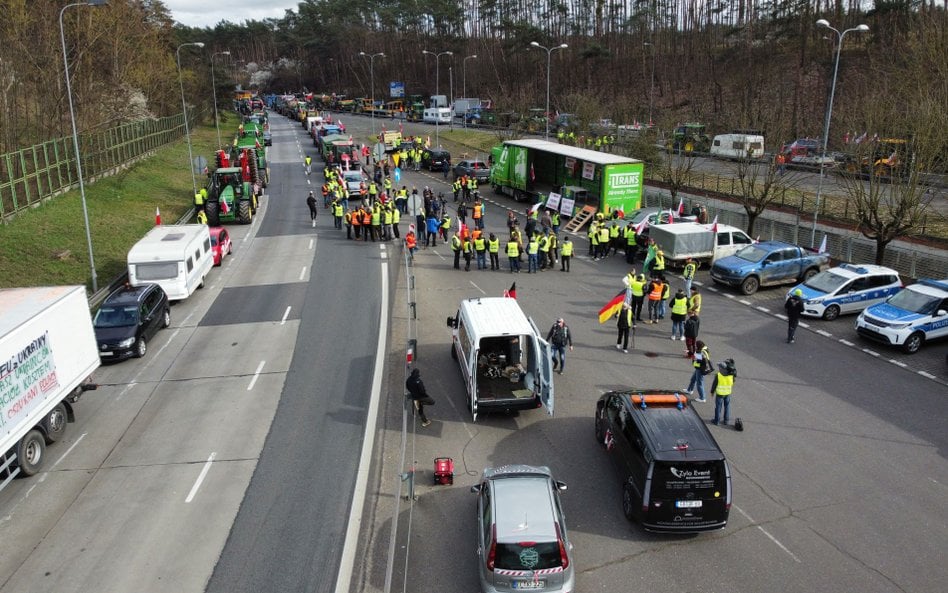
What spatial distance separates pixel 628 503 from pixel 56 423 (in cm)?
1176

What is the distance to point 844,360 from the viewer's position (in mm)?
18312

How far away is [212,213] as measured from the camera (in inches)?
1448

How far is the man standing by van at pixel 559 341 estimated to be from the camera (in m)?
16.9

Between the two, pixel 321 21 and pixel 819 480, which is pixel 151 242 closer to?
pixel 819 480

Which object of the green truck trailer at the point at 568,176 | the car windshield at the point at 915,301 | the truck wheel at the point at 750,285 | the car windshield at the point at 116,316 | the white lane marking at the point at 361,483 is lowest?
the white lane marking at the point at 361,483

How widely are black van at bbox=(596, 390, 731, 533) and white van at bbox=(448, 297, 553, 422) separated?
9.37 feet

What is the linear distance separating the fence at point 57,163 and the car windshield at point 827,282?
102 ft

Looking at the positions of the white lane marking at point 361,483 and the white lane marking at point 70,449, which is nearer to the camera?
the white lane marking at point 361,483

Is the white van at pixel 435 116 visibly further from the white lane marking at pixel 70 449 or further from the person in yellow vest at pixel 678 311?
the white lane marking at pixel 70 449

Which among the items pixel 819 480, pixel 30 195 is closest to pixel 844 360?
pixel 819 480

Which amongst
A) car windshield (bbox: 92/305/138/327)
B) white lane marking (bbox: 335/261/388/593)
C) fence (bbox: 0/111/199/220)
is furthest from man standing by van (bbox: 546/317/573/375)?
fence (bbox: 0/111/199/220)

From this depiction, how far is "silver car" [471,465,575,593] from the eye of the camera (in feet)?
29.9

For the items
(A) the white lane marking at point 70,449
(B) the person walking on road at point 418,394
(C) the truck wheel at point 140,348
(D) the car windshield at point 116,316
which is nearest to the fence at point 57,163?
(D) the car windshield at point 116,316

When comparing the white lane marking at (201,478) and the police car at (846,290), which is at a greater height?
the police car at (846,290)
